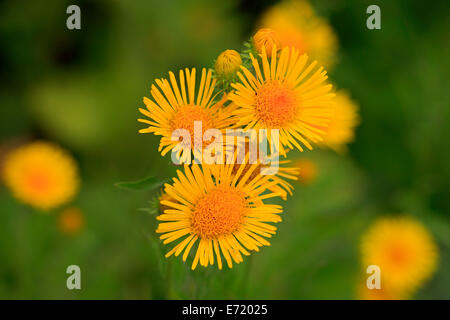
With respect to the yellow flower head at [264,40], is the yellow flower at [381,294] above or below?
below

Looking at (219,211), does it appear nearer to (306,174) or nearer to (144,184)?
(144,184)

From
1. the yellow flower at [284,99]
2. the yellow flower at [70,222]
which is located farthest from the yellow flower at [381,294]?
the yellow flower at [284,99]

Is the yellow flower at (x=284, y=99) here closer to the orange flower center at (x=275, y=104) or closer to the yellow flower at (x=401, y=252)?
the orange flower center at (x=275, y=104)

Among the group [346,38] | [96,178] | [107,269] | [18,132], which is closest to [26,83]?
[18,132]

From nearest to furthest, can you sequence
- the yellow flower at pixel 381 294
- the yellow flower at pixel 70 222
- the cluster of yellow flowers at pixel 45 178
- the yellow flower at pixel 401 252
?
the yellow flower at pixel 70 222
the cluster of yellow flowers at pixel 45 178
the yellow flower at pixel 381 294
the yellow flower at pixel 401 252

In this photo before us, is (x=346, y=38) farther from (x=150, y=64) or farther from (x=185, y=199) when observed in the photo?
(x=185, y=199)

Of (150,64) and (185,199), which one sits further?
(150,64)
